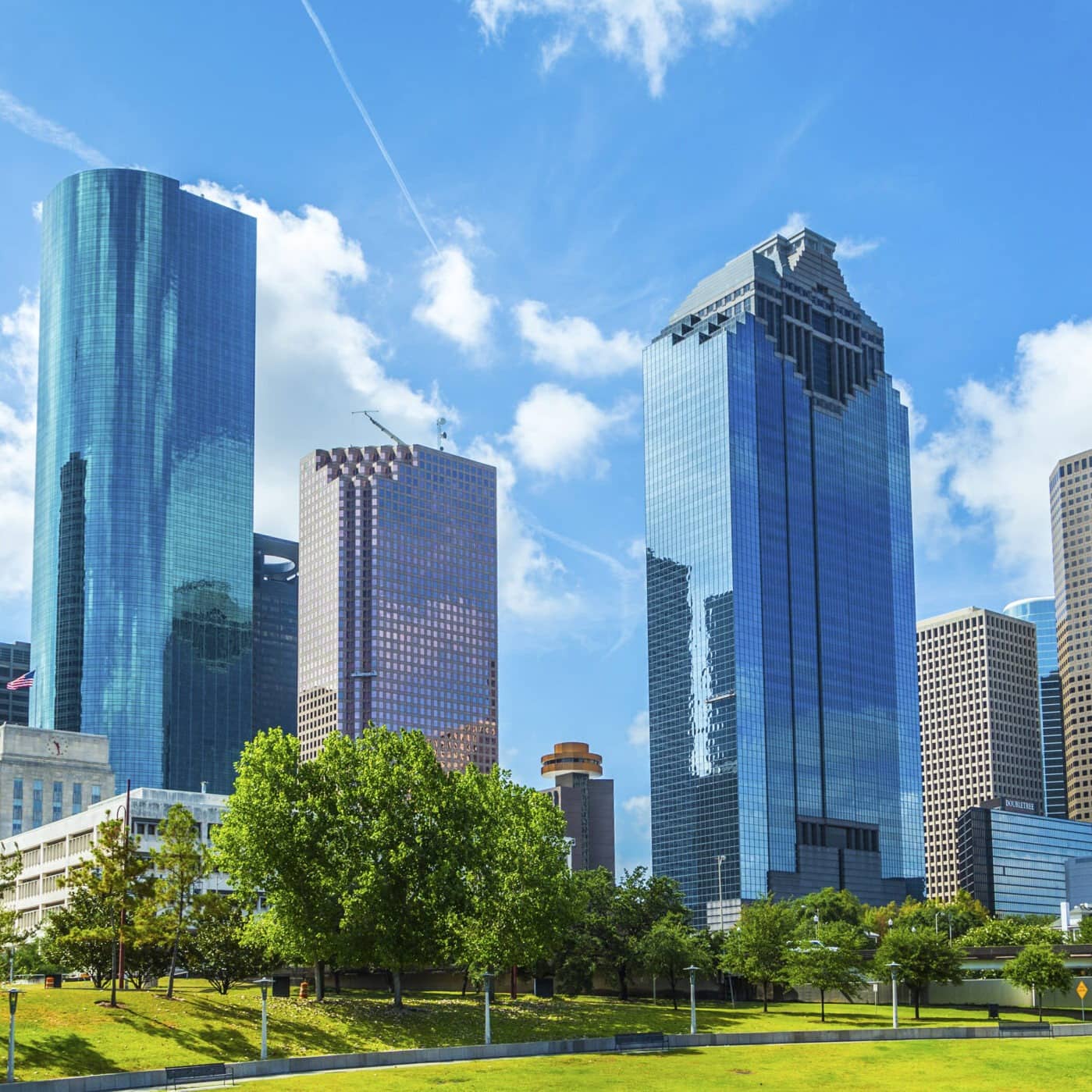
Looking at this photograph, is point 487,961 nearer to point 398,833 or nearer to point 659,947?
point 398,833

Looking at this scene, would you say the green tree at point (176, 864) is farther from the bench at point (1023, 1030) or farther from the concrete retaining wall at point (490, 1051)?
the bench at point (1023, 1030)

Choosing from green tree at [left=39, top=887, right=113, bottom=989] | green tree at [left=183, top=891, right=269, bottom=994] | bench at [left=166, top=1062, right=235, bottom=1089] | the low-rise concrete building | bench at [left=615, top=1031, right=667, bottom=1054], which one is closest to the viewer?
bench at [left=166, top=1062, right=235, bottom=1089]

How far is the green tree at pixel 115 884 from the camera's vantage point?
9769cm

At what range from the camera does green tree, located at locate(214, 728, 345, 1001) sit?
103875mm

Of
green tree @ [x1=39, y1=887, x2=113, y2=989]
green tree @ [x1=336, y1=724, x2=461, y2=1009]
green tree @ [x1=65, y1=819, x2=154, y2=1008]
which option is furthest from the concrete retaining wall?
green tree @ [x1=39, y1=887, x2=113, y2=989]

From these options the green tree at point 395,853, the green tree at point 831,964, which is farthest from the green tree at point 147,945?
the green tree at point 831,964

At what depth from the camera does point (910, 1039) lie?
10300 centimetres

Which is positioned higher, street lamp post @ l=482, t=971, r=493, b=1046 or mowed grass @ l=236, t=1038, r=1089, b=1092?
street lamp post @ l=482, t=971, r=493, b=1046

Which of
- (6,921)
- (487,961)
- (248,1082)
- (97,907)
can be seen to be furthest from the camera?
(487,961)

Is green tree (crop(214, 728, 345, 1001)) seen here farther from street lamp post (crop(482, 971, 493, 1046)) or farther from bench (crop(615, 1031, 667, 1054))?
bench (crop(615, 1031, 667, 1054))

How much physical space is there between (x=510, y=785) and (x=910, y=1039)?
38.7 metres

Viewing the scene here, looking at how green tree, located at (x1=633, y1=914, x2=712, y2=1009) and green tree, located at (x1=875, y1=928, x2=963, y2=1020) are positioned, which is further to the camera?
green tree, located at (x1=633, y1=914, x2=712, y2=1009)

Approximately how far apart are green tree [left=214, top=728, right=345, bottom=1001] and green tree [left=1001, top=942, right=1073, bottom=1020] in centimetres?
5916

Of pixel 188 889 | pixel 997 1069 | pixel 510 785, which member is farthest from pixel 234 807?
pixel 997 1069
